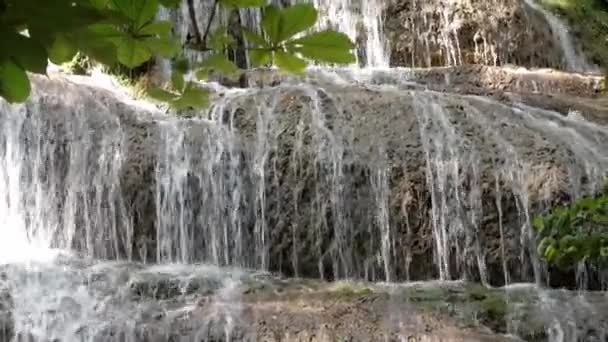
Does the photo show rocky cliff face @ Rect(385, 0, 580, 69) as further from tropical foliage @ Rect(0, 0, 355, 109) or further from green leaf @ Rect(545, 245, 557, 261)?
tropical foliage @ Rect(0, 0, 355, 109)

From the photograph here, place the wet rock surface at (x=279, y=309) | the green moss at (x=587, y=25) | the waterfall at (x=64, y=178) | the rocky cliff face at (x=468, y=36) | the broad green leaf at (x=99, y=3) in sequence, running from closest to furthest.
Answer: the broad green leaf at (x=99, y=3) → the wet rock surface at (x=279, y=309) → the waterfall at (x=64, y=178) → the rocky cliff face at (x=468, y=36) → the green moss at (x=587, y=25)

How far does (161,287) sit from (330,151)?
6.51 feet

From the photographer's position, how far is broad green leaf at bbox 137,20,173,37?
42.3 inches

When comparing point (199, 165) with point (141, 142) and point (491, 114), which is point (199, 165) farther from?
point (491, 114)

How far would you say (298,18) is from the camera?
3.45ft

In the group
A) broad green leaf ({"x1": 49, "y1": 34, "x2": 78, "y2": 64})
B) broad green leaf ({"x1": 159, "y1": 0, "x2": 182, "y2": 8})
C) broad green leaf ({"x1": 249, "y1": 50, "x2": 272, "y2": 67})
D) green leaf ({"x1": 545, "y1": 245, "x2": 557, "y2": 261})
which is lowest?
green leaf ({"x1": 545, "y1": 245, "x2": 557, "y2": 261})

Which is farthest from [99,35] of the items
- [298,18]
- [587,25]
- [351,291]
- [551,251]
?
[587,25]

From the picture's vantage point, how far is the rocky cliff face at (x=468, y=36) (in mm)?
10242

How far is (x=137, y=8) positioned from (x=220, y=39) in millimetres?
274

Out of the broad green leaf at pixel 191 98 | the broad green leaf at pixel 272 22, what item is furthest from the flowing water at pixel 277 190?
the broad green leaf at pixel 272 22

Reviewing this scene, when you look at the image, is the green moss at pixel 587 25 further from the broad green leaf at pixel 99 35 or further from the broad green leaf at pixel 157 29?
the broad green leaf at pixel 99 35

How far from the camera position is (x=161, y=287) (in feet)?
16.3

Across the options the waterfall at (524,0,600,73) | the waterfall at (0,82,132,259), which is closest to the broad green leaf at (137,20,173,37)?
the waterfall at (0,82,132,259)

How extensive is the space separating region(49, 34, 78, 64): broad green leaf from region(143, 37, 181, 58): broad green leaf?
0.12 metres
